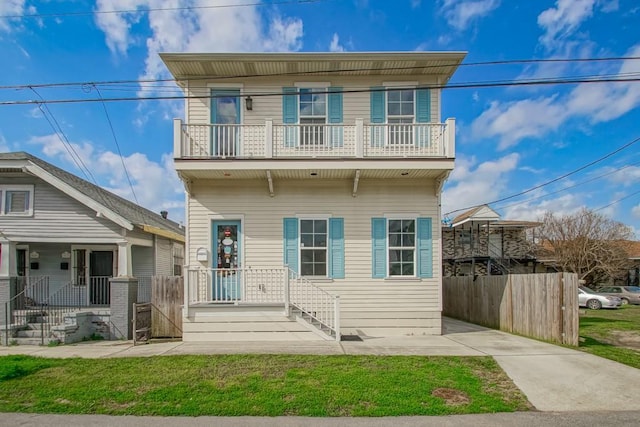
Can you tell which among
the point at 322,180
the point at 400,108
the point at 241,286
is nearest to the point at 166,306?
the point at 241,286

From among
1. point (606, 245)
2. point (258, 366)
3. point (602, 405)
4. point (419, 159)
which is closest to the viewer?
point (602, 405)

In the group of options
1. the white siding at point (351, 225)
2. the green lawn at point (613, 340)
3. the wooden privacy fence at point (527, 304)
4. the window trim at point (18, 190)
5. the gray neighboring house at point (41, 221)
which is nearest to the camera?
the green lawn at point (613, 340)

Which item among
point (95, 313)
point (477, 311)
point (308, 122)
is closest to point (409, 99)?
point (308, 122)

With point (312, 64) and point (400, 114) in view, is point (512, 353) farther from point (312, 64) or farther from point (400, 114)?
point (312, 64)

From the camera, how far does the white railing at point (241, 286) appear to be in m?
10.6

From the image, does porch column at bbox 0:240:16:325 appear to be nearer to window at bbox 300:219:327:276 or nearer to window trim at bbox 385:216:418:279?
window at bbox 300:219:327:276

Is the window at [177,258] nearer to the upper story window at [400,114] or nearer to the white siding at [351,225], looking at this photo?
the white siding at [351,225]

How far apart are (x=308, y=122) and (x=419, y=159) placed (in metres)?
3.45

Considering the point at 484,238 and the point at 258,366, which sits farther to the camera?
the point at 484,238

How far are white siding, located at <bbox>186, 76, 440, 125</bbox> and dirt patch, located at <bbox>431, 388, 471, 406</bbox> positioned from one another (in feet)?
25.3

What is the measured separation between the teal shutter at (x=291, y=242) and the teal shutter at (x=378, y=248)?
2197 mm

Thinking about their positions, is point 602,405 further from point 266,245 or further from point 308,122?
point 308,122

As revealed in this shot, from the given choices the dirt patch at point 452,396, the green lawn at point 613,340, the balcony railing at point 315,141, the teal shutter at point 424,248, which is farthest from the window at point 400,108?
the dirt patch at point 452,396

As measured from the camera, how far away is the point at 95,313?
11.5 meters
